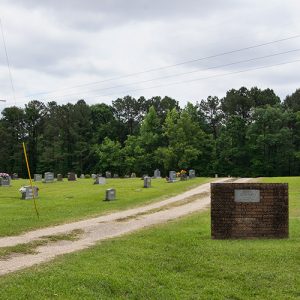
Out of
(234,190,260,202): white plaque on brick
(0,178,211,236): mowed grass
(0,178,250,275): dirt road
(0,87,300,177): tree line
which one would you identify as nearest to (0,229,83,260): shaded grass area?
(0,178,250,275): dirt road

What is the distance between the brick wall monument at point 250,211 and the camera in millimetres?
13477

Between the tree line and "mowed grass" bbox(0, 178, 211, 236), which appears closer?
"mowed grass" bbox(0, 178, 211, 236)

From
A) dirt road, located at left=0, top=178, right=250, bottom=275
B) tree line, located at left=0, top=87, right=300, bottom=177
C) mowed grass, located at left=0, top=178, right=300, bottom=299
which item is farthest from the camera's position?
tree line, located at left=0, top=87, right=300, bottom=177

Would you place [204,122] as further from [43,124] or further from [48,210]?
[48,210]

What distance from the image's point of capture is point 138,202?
2572 centimetres

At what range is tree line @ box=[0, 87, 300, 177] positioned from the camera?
2835 inches

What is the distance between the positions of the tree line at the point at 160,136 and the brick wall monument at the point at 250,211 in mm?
55819

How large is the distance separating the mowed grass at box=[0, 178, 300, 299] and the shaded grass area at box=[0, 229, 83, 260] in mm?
1370

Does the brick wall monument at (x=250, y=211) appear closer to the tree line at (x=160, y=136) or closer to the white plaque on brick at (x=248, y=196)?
the white plaque on brick at (x=248, y=196)

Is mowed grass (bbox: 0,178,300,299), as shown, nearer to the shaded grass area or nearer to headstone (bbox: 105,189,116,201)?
the shaded grass area

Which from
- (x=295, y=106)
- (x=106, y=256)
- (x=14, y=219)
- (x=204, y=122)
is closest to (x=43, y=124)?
(x=204, y=122)

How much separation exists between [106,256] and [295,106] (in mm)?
70062

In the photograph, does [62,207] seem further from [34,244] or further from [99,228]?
[34,244]

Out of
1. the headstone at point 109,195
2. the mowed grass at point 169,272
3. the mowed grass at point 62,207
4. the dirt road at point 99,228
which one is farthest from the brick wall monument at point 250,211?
the headstone at point 109,195
